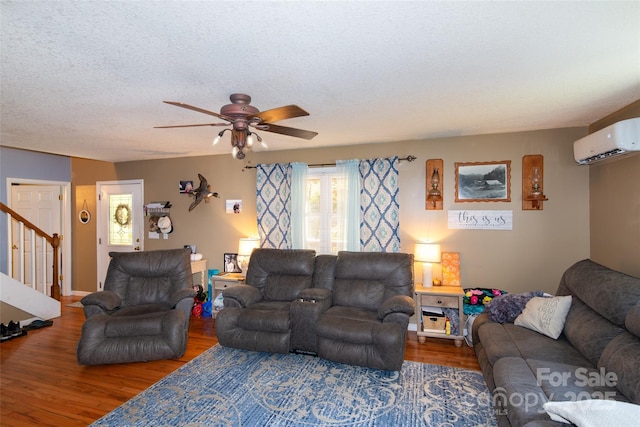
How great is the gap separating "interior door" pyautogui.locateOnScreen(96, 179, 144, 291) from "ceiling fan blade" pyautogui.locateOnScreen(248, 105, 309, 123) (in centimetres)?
424

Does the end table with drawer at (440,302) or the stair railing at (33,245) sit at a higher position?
the stair railing at (33,245)

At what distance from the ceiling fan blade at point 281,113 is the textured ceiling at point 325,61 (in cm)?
28

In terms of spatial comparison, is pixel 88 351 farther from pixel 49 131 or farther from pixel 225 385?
pixel 49 131

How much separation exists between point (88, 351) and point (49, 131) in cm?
240

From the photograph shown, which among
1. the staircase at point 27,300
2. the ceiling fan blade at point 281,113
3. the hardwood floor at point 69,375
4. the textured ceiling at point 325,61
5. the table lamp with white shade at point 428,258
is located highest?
the textured ceiling at point 325,61

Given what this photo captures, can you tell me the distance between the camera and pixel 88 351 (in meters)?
3.12

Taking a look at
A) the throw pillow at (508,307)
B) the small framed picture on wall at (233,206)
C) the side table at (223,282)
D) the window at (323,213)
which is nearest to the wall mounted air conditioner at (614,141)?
the throw pillow at (508,307)

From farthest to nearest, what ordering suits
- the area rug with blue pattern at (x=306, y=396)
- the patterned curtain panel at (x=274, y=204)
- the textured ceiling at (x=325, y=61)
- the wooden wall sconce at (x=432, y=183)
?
the patterned curtain panel at (x=274, y=204) < the wooden wall sconce at (x=432, y=183) < the area rug with blue pattern at (x=306, y=396) < the textured ceiling at (x=325, y=61)

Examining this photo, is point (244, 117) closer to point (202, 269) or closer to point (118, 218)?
point (202, 269)

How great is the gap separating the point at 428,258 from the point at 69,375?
382 cm

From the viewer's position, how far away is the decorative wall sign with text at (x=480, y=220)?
3869 millimetres

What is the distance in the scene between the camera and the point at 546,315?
2.74 metres

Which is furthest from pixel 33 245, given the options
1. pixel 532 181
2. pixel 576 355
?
pixel 532 181

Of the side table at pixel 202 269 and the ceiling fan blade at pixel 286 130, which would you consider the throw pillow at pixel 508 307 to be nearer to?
the ceiling fan blade at pixel 286 130
